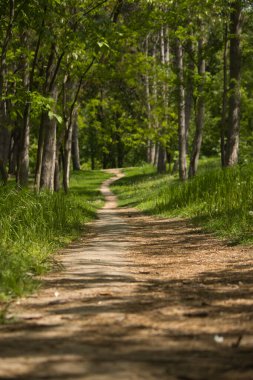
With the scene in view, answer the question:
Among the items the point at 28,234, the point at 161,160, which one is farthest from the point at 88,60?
the point at 161,160

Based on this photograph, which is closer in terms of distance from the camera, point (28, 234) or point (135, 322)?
point (135, 322)

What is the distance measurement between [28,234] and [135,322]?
13.0 ft

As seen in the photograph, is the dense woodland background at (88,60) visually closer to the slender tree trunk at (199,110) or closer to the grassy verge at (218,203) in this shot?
the slender tree trunk at (199,110)

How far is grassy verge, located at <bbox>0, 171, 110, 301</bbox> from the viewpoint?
5.07 m

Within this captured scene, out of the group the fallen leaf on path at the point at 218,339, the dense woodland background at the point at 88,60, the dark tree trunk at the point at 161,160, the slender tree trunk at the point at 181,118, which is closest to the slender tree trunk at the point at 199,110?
the dense woodland background at the point at 88,60

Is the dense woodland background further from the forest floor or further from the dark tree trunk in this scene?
the dark tree trunk

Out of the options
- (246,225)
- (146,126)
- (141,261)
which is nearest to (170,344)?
(141,261)

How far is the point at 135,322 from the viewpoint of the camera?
3.79 metres

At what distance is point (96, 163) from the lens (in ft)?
246

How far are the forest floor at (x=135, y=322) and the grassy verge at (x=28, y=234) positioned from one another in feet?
0.69

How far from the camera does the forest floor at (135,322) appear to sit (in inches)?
112

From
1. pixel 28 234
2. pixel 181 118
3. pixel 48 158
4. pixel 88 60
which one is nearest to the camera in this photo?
pixel 28 234

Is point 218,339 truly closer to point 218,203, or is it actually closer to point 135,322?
point 135,322

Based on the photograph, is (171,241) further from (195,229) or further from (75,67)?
(75,67)
